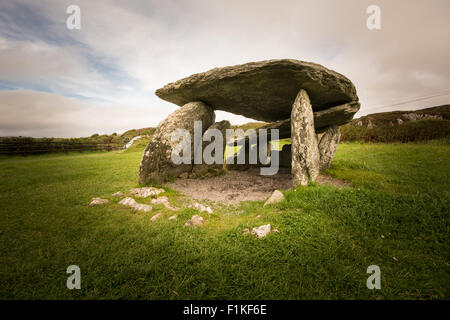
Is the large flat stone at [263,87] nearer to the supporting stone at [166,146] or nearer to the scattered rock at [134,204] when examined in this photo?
the supporting stone at [166,146]

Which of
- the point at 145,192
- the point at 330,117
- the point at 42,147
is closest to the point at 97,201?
the point at 145,192

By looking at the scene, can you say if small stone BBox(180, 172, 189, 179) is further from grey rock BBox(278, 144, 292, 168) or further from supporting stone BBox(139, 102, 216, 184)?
grey rock BBox(278, 144, 292, 168)

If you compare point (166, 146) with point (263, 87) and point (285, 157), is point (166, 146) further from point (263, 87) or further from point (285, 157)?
point (285, 157)

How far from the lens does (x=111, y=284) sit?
229cm

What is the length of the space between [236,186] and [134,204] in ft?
12.7

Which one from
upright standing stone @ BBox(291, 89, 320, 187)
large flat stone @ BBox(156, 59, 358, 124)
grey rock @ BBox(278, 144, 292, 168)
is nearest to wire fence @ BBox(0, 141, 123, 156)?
large flat stone @ BBox(156, 59, 358, 124)

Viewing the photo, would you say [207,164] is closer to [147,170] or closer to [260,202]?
[147,170]

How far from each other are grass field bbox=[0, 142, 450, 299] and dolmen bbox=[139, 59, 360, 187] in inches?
84.5

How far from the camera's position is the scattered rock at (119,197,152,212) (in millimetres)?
4587

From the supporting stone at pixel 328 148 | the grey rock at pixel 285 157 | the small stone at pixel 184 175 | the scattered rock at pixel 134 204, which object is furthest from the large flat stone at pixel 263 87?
the scattered rock at pixel 134 204

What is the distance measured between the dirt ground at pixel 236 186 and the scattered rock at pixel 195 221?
176cm

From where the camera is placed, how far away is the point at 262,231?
3.34 m

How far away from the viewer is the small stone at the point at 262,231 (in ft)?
10.7
